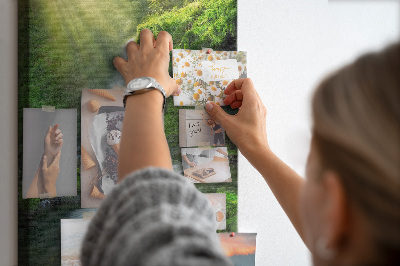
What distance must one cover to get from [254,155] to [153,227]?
1.54 feet

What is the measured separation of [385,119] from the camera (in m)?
0.37

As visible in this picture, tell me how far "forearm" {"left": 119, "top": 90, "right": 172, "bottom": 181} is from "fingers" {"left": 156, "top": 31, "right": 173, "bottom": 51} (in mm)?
168

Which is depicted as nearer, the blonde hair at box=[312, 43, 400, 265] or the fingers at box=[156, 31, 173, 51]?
the blonde hair at box=[312, 43, 400, 265]

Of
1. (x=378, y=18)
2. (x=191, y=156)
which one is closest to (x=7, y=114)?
(x=191, y=156)

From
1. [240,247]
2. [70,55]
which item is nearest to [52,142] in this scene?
[70,55]

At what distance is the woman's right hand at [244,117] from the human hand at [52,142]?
367 mm

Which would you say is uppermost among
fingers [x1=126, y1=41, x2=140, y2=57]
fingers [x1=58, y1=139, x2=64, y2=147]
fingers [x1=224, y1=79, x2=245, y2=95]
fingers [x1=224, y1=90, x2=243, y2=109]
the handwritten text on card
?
fingers [x1=126, y1=41, x2=140, y2=57]

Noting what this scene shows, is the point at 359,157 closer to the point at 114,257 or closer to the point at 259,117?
the point at 114,257

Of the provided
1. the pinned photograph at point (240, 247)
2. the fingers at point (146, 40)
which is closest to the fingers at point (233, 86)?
the fingers at point (146, 40)

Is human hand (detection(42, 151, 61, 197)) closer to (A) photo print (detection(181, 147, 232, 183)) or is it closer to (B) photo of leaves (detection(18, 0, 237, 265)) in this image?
→ (B) photo of leaves (detection(18, 0, 237, 265))

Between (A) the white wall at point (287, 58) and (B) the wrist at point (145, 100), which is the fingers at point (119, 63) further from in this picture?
(A) the white wall at point (287, 58)

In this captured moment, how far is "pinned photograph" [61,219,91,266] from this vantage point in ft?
2.71

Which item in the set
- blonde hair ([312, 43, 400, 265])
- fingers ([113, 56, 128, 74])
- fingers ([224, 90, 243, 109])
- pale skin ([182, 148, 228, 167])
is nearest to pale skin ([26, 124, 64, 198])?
fingers ([113, 56, 128, 74])

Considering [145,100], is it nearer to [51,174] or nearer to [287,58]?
[51,174]
